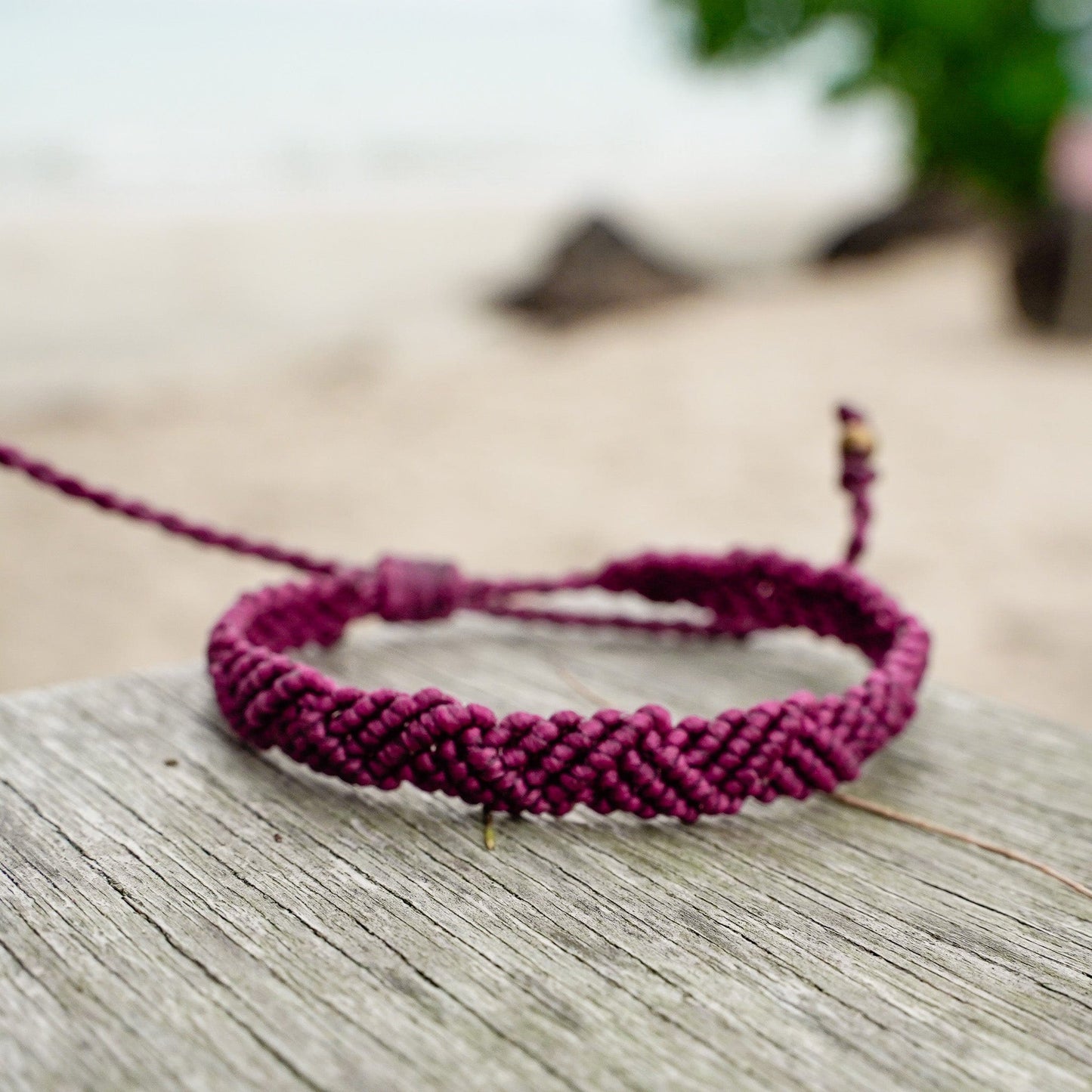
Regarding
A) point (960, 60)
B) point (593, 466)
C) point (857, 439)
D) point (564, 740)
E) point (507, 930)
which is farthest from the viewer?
point (960, 60)

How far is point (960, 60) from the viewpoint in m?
8.62

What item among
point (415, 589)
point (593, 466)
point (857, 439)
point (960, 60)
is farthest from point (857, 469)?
point (960, 60)

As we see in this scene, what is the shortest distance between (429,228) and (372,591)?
9.97m

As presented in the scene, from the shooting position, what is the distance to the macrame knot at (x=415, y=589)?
1.08 metres

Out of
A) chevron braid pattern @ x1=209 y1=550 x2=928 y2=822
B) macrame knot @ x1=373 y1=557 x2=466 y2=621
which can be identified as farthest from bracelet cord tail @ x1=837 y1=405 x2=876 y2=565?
macrame knot @ x1=373 y1=557 x2=466 y2=621

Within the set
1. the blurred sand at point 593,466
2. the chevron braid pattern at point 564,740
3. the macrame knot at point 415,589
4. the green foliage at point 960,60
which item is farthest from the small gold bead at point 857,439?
the green foliage at point 960,60

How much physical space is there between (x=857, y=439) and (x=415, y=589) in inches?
17.5

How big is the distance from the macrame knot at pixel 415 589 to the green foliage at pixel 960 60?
8.58 m

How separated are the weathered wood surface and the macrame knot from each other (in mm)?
211

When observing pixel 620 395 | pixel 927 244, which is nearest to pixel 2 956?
pixel 620 395

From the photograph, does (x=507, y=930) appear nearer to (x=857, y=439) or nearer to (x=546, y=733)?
(x=546, y=733)

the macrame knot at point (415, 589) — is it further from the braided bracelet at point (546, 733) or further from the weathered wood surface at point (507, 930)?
the weathered wood surface at point (507, 930)

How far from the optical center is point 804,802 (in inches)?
33.6

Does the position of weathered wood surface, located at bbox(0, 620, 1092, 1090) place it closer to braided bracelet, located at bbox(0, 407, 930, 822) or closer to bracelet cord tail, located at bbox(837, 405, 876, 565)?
braided bracelet, located at bbox(0, 407, 930, 822)
